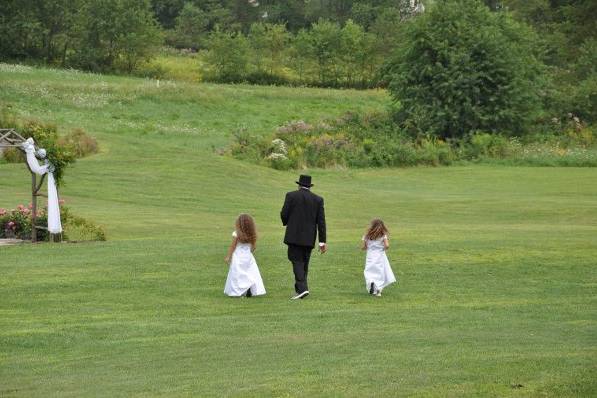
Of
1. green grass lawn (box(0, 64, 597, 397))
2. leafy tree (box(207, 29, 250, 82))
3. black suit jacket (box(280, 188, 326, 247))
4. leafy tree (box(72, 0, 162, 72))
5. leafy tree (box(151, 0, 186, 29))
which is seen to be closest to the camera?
green grass lawn (box(0, 64, 597, 397))

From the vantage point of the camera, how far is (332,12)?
127938 millimetres

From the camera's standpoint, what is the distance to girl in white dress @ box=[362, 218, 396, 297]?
774 inches

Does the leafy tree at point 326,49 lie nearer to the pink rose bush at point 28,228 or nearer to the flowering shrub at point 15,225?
the pink rose bush at point 28,228

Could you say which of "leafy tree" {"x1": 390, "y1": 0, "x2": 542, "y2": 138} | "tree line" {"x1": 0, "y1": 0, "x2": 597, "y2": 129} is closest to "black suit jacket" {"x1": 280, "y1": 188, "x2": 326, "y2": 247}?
"leafy tree" {"x1": 390, "y1": 0, "x2": 542, "y2": 138}

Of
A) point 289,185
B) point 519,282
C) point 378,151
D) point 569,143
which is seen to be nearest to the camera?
point 519,282

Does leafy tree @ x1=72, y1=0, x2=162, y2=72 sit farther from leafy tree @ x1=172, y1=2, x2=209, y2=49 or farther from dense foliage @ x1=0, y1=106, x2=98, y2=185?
dense foliage @ x1=0, y1=106, x2=98, y2=185

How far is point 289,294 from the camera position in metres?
20.2

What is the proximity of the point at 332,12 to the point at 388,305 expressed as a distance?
111 meters

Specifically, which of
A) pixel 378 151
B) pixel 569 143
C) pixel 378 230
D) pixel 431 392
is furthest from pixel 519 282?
pixel 569 143

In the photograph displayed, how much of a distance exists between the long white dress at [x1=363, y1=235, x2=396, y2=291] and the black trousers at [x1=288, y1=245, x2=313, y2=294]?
116cm

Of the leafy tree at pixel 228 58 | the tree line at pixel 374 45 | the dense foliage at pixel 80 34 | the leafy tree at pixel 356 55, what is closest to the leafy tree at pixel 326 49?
the tree line at pixel 374 45

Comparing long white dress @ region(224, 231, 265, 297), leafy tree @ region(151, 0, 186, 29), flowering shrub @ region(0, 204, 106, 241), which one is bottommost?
flowering shrub @ region(0, 204, 106, 241)

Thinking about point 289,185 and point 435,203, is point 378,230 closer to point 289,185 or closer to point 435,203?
point 435,203

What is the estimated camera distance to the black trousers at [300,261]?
63.0 ft
